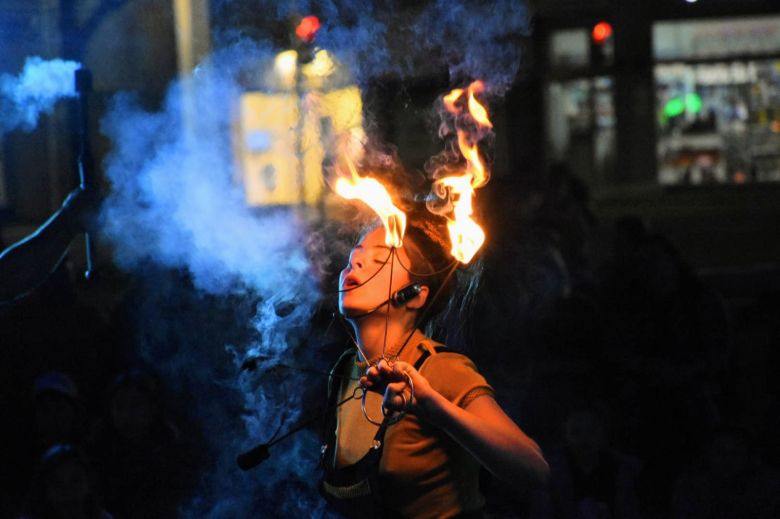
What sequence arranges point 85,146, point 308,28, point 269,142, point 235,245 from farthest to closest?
point 269,142 → point 308,28 → point 235,245 → point 85,146

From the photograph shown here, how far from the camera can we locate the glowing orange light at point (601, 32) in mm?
10805

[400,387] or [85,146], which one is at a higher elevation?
[85,146]

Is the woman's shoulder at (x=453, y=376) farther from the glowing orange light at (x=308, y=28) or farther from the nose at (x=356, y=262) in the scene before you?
the glowing orange light at (x=308, y=28)

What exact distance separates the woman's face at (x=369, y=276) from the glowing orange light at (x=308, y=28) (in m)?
1.85

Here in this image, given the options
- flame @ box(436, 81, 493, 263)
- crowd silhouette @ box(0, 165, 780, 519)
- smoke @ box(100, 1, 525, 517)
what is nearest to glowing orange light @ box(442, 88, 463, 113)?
flame @ box(436, 81, 493, 263)

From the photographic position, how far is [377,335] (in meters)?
2.84

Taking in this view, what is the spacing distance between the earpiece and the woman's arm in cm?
33

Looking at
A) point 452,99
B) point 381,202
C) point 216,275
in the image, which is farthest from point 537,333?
point 381,202

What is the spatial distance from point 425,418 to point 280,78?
2947 mm

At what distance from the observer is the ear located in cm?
286

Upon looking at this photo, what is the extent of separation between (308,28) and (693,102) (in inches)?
291

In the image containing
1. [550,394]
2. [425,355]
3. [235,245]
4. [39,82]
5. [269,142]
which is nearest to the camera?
[425,355]

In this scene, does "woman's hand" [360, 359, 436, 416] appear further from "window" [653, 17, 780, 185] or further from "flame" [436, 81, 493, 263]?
"window" [653, 17, 780, 185]

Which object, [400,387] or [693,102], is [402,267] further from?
[693,102]
